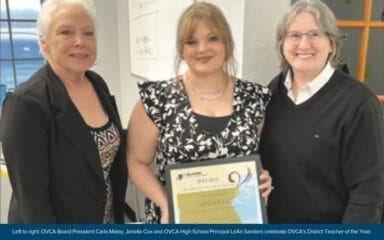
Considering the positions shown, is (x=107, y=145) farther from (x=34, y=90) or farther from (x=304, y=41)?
(x=304, y=41)

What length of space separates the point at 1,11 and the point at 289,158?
11.3 ft

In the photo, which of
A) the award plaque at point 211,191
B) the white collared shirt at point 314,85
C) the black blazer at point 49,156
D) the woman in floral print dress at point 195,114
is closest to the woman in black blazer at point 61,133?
the black blazer at point 49,156

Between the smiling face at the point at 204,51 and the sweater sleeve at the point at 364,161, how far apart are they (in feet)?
1.51

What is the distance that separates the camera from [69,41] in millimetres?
1111

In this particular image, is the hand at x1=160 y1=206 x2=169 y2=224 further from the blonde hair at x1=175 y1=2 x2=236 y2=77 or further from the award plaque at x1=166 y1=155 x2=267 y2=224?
the blonde hair at x1=175 y1=2 x2=236 y2=77

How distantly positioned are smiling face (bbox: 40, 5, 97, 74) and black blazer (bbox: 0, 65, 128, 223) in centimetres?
5

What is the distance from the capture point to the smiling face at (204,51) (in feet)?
3.80

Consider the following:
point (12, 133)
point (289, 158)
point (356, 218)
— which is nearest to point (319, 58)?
point (289, 158)

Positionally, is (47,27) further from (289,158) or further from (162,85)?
(289,158)

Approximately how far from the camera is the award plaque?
1074 millimetres

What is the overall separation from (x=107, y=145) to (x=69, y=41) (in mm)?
349

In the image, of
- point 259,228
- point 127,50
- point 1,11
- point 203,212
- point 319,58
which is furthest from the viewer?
point 1,11

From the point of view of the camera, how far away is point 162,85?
1.22 meters

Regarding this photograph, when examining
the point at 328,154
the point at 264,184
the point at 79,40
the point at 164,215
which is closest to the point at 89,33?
the point at 79,40
